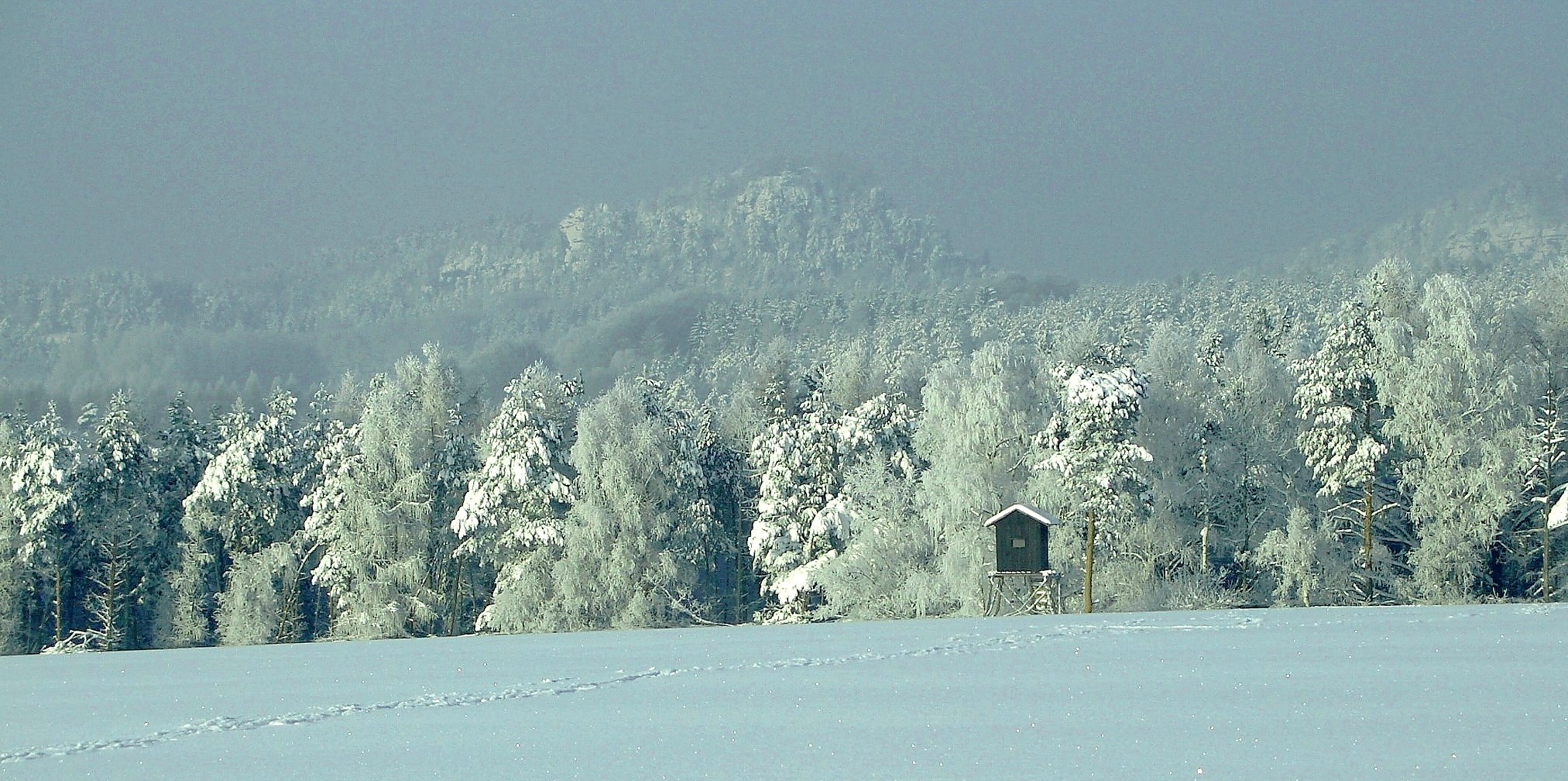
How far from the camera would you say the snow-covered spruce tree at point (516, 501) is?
48.8m

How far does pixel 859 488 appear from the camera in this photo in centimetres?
4828

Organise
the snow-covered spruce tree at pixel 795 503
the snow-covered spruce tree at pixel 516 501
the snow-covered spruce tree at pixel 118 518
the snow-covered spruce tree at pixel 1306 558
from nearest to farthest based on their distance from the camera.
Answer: the snow-covered spruce tree at pixel 1306 558 → the snow-covered spruce tree at pixel 516 501 → the snow-covered spruce tree at pixel 795 503 → the snow-covered spruce tree at pixel 118 518

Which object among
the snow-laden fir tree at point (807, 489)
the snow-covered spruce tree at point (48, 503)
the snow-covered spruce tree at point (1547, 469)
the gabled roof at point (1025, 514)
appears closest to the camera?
the gabled roof at point (1025, 514)

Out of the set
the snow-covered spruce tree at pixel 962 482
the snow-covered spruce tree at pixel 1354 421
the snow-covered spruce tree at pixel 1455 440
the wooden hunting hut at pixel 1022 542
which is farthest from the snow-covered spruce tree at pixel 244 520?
the snow-covered spruce tree at pixel 1455 440

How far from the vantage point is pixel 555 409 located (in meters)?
54.7

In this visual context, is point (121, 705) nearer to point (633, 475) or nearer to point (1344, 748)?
point (1344, 748)

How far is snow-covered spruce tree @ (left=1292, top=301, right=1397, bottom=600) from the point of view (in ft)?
142

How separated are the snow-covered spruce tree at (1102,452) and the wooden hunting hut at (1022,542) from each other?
4.43 feet

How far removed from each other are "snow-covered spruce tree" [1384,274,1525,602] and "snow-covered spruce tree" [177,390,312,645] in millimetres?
39727

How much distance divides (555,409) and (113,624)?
2082 cm

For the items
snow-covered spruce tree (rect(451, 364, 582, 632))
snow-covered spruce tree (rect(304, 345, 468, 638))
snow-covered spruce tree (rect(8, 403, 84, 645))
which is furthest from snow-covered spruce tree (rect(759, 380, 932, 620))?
snow-covered spruce tree (rect(8, 403, 84, 645))

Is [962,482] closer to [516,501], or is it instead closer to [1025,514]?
[1025,514]

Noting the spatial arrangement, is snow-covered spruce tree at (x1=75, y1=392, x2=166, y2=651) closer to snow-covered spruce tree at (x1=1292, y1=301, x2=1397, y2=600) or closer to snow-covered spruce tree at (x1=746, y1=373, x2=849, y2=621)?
snow-covered spruce tree at (x1=746, y1=373, x2=849, y2=621)

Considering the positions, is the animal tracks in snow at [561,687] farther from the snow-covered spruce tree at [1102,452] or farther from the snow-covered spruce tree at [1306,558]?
the snow-covered spruce tree at [1306,558]
